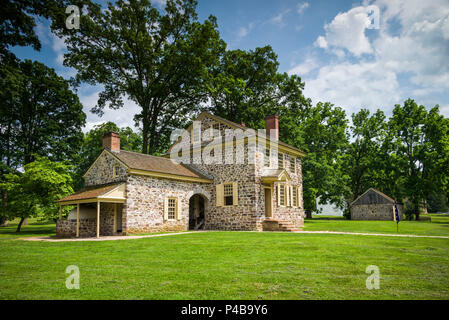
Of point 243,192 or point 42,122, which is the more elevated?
point 42,122

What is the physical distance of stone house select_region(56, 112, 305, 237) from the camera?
17031 mm

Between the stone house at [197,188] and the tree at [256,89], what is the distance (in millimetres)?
12138

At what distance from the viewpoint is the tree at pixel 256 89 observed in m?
35.0

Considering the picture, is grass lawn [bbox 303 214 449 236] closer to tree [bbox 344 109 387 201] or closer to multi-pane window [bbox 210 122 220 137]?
multi-pane window [bbox 210 122 220 137]

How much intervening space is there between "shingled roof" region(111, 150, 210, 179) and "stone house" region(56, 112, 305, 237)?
68mm

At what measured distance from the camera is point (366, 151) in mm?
43469

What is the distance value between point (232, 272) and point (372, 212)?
39.5 metres

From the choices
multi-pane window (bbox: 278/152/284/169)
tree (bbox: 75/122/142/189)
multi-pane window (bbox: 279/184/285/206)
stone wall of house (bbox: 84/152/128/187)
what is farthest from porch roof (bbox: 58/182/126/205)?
tree (bbox: 75/122/142/189)

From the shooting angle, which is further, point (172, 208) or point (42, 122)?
point (42, 122)

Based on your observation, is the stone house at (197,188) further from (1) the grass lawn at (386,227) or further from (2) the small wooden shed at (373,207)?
(2) the small wooden shed at (373,207)

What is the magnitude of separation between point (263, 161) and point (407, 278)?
14277 mm

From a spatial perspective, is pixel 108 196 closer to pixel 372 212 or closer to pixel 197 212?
pixel 197 212

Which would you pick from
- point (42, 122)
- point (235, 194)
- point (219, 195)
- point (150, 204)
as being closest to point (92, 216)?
point (150, 204)

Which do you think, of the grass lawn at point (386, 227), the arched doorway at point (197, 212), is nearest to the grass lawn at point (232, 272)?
the grass lawn at point (386, 227)
